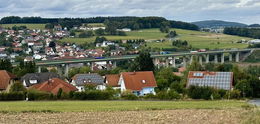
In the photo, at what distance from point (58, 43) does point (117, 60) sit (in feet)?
219

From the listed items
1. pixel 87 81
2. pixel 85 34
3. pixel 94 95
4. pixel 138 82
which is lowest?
pixel 87 81

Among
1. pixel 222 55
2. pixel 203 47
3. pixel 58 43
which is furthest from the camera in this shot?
pixel 58 43

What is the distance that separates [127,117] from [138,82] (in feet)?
119

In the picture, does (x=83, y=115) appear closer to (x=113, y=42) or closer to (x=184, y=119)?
(x=184, y=119)

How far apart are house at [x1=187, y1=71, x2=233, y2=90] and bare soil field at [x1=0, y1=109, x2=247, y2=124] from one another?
101 ft

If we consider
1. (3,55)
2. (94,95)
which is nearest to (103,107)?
(94,95)

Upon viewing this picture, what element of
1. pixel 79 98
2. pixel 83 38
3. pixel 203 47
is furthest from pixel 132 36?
pixel 79 98

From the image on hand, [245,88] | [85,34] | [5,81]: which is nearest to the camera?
[245,88]

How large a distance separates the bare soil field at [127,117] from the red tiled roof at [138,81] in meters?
33.1

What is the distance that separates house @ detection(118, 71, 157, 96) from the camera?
5694cm

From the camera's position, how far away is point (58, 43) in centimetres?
18138

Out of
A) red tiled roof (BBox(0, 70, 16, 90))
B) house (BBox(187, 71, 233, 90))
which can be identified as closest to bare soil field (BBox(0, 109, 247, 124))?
house (BBox(187, 71, 233, 90))

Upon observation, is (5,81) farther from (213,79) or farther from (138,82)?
(213,79)

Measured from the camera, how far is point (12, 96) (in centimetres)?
3991
